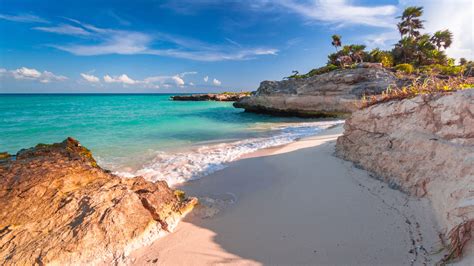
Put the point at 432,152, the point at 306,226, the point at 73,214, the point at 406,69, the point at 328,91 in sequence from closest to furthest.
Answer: the point at 73,214
the point at 306,226
the point at 432,152
the point at 328,91
the point at 406,69

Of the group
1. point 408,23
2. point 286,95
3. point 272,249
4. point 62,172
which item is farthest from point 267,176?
point 408,23

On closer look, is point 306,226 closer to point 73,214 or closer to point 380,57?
point 73,214

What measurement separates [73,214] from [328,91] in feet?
79.7

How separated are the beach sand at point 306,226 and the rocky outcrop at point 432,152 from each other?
269 mm

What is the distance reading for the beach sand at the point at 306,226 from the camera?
9.39ft

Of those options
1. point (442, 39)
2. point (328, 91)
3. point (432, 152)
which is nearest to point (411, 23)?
point (442, 39)

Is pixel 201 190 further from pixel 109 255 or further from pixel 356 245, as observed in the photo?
pixel 356 245

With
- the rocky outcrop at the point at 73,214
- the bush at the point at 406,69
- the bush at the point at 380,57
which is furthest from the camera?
the bush at the point at 380,57

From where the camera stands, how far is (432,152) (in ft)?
13.0

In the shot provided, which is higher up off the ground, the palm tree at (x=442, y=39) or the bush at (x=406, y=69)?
the palm tree at (x=442, y=39)

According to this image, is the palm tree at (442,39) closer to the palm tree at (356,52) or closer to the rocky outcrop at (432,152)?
the palm tree at (356,52)

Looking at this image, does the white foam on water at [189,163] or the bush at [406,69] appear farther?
the bush at [406,69]

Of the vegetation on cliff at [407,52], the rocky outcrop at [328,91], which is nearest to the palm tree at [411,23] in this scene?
the vegetation on cliff at [407,52]

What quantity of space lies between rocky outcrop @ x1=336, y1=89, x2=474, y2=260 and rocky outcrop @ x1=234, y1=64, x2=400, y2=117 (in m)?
15.3
